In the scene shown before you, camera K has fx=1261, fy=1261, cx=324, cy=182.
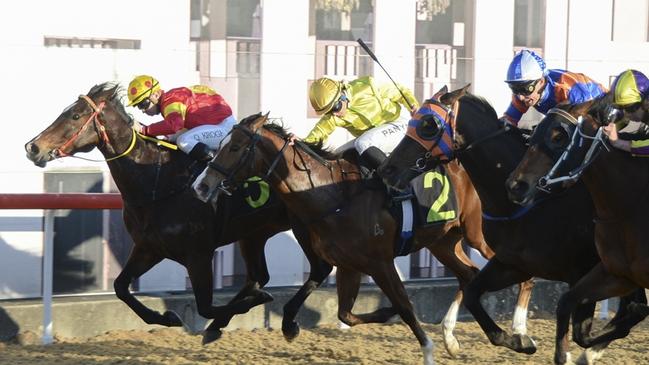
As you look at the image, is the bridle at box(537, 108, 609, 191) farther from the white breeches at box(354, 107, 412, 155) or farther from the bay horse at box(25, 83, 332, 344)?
the bay horse at box(25, 83, 332, 344)

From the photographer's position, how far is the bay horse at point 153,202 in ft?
23.2

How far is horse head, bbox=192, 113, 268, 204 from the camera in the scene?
6.54m

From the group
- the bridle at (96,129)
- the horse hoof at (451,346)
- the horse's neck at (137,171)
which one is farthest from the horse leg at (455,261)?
the bridle at (96,129)

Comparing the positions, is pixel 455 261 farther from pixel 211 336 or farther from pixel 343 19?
pixel 343 19

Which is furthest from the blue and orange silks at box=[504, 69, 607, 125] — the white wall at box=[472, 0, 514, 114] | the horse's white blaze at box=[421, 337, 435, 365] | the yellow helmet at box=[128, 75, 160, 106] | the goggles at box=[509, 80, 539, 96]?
the white wall at box=[472, 0, 514, 114]

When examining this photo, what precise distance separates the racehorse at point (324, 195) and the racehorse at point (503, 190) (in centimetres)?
60

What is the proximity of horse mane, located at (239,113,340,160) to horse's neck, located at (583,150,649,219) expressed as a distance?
1.83 meters

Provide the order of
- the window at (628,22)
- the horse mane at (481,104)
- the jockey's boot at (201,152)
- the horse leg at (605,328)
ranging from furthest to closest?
the window at (628,22) < the jockey's boot at (201,152) < the horse mane at (481,104) < the horse leg at (605,328)

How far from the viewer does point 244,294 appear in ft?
25.3

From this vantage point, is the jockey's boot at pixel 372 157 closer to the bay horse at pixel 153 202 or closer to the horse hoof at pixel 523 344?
the bay horse at pixel 153 202

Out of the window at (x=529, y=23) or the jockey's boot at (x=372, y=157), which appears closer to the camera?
the jockey's boot at (x=372, y=157)

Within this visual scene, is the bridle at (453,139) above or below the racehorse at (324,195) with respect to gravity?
above

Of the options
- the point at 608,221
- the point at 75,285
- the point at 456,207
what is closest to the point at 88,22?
the point at 75,285

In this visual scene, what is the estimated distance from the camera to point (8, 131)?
8055mm
